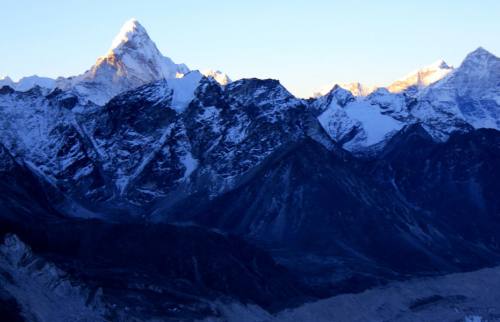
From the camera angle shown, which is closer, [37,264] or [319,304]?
[37,264]

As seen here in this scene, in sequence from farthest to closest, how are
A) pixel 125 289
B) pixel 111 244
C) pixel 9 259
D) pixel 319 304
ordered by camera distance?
1. pixel 111 244
2. pixel 319 304
3. pixel 125 289
4. pixel 9 259

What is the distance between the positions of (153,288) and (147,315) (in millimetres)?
12033

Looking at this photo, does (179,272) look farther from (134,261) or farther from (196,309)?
(196,309)

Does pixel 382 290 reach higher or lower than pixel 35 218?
lower

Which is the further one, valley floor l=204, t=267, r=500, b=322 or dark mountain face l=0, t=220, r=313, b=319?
valley floor l=204, t=267, r=500, b=322

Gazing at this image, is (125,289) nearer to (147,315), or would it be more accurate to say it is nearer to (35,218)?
(147,315)

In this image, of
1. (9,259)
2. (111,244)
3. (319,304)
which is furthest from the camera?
(111,244)

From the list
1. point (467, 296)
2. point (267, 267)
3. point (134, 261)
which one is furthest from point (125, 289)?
point (467, 296)

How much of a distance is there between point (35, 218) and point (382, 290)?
186 feet

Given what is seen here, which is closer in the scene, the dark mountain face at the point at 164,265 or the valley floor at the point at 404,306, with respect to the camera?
the dark mountain face at the point at 164,265

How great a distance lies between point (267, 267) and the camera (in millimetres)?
186375

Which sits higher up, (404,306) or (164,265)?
(164,265)

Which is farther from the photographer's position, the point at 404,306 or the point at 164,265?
the point at 404,306

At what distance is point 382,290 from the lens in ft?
609
